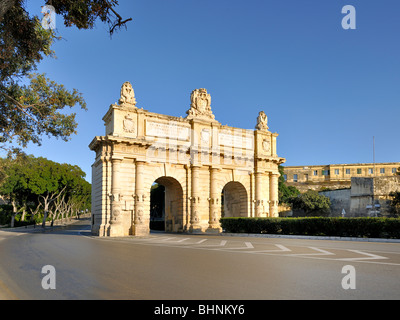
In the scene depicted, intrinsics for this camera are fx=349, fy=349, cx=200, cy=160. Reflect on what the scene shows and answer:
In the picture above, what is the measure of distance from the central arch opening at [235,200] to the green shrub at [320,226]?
3.91 meters

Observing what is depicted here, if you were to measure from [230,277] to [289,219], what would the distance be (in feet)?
58.0

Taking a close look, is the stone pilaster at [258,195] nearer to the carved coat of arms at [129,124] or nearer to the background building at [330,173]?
the carved coat of arms at [129,124]

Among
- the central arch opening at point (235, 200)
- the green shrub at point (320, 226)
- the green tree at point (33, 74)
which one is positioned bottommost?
the green shrub at point (320, 226)

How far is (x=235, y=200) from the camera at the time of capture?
3234 centimetres

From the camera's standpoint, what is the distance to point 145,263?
962cm

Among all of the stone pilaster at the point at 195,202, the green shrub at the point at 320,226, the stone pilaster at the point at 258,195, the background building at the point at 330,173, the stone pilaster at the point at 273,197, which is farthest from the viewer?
the background building at the point at 330,173

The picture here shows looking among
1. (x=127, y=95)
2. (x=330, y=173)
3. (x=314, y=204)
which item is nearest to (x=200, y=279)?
(x=127, y=95)

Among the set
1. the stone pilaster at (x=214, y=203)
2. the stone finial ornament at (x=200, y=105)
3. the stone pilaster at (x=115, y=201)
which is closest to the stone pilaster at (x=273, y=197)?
the stone pilaster at (x=214, y=203)

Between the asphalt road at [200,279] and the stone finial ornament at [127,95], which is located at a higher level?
the stone finial ornament at [127,95]

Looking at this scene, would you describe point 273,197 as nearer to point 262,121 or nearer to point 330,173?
point 262,121

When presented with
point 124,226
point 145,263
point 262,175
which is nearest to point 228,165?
point 262,175

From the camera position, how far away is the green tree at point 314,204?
47188 millimetres

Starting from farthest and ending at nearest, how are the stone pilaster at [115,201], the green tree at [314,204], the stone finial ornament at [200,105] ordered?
the green tree at [314,204]
the stone finial ornament at [200,105]
the stone pilaster at [115,201]
